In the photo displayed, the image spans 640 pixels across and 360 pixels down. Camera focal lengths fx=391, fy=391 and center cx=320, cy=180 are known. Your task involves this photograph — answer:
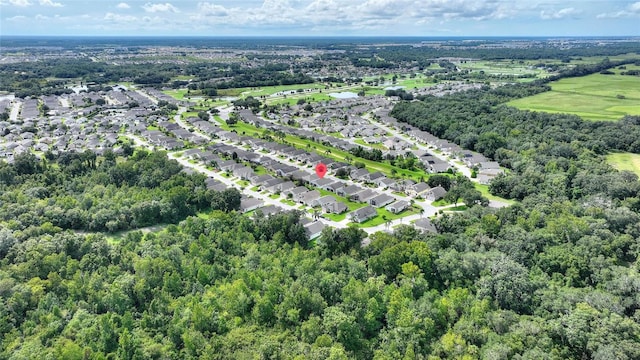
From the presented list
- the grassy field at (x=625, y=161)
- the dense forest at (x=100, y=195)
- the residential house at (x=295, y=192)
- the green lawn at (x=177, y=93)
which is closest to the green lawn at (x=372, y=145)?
the residential house at (x=295, y=192)

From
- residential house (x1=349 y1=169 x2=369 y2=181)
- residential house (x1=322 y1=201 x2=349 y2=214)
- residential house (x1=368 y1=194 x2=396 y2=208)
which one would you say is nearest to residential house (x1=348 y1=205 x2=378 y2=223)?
residential house (x1=322 y1=201 x2=349 y2=214)

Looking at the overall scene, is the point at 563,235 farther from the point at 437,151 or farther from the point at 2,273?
the point at 2,273

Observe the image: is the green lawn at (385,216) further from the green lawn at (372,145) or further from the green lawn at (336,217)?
the green lawn at (372,145)

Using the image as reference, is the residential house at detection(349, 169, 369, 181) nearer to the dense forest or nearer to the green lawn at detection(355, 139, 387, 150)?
the green lawn at detection(355, 139, 387, 150)

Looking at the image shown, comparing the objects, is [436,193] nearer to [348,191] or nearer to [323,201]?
[348,191]

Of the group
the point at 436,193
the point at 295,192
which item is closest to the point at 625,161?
the point at 436,193

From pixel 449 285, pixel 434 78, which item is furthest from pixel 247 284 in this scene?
pixel 434 78
